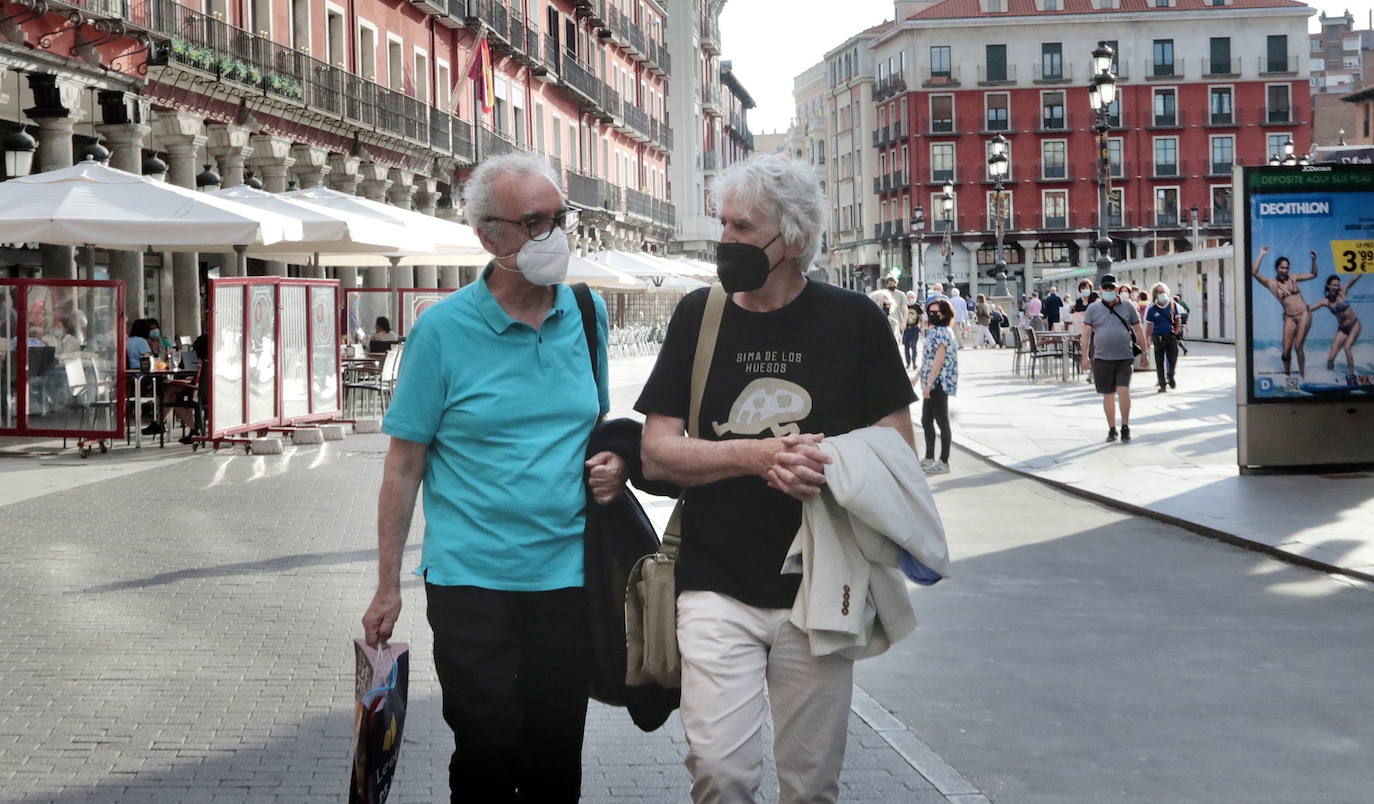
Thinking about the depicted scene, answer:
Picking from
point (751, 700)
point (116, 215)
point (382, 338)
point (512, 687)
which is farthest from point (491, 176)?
point (382, 338)

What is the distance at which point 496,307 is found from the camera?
13.0 ft

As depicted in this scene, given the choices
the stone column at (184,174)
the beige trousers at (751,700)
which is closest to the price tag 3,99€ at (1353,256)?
the beige trousers at (751,700)

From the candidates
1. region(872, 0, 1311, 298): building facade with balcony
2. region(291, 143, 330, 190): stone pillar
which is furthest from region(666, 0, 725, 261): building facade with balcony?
region(291, 143, 330, 190): stone pillar

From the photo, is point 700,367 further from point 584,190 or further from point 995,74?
point 995,74

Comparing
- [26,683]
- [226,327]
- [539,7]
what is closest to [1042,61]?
[539,7]

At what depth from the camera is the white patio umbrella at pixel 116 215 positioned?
53.8ft

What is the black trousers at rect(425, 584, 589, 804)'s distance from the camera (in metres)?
3.84

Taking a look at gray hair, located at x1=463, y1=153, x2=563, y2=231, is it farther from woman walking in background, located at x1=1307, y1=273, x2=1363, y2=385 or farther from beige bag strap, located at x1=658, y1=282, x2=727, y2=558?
woman walking in background, located at x1=1307, y1=273, x2=1363, y2=385

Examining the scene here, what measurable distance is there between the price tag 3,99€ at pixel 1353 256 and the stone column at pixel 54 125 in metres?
15.5

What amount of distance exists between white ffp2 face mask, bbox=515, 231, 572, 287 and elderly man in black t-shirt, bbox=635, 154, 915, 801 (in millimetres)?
288

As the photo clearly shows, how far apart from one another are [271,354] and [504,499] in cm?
1534

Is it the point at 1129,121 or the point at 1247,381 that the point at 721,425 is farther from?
the point at 1129,121

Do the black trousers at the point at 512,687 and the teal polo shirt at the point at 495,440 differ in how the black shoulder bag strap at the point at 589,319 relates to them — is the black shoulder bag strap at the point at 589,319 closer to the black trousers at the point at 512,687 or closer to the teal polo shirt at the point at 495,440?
the teal polo shirt at the point at 495,440

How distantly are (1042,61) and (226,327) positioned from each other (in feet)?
274
